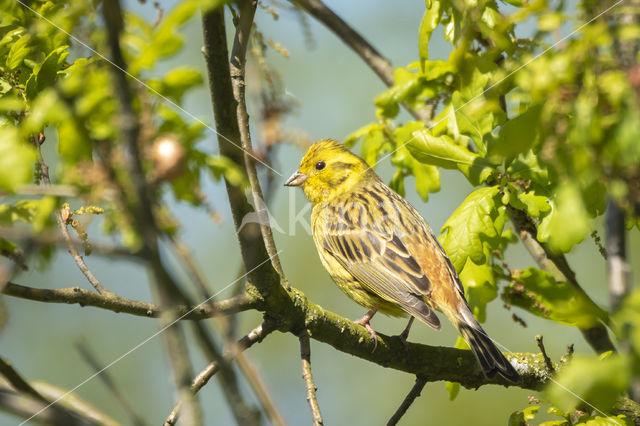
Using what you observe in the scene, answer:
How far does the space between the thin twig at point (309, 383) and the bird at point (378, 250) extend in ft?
2.40

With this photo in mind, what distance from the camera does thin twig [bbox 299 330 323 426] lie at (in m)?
2.99

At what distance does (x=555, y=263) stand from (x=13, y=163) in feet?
11.8

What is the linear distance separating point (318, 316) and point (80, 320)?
5.36 meters

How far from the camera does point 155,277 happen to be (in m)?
1.45

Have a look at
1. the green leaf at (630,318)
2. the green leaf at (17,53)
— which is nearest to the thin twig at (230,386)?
the green leaf at (630,318)

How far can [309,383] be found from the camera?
3.12 metres

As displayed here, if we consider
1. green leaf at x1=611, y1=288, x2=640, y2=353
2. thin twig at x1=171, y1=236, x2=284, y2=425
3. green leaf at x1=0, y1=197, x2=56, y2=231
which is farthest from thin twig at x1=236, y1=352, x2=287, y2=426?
green leaf at x1=0, y1=197, x2=56, y2=231

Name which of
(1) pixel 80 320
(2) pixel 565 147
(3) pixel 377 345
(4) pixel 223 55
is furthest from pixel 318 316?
(1) pixel 80 320

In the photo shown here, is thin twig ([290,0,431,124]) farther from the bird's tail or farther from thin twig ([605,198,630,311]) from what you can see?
thin twig ([605,198,630,311])

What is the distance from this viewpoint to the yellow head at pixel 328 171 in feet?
18.3

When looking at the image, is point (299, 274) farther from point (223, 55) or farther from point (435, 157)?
point (223, 55)

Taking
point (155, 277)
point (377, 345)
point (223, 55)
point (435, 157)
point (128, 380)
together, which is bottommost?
point (377, 345)

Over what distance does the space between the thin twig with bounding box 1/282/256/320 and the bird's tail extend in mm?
1611

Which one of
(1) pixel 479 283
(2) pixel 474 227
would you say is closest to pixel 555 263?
(1) pixel 479 283
